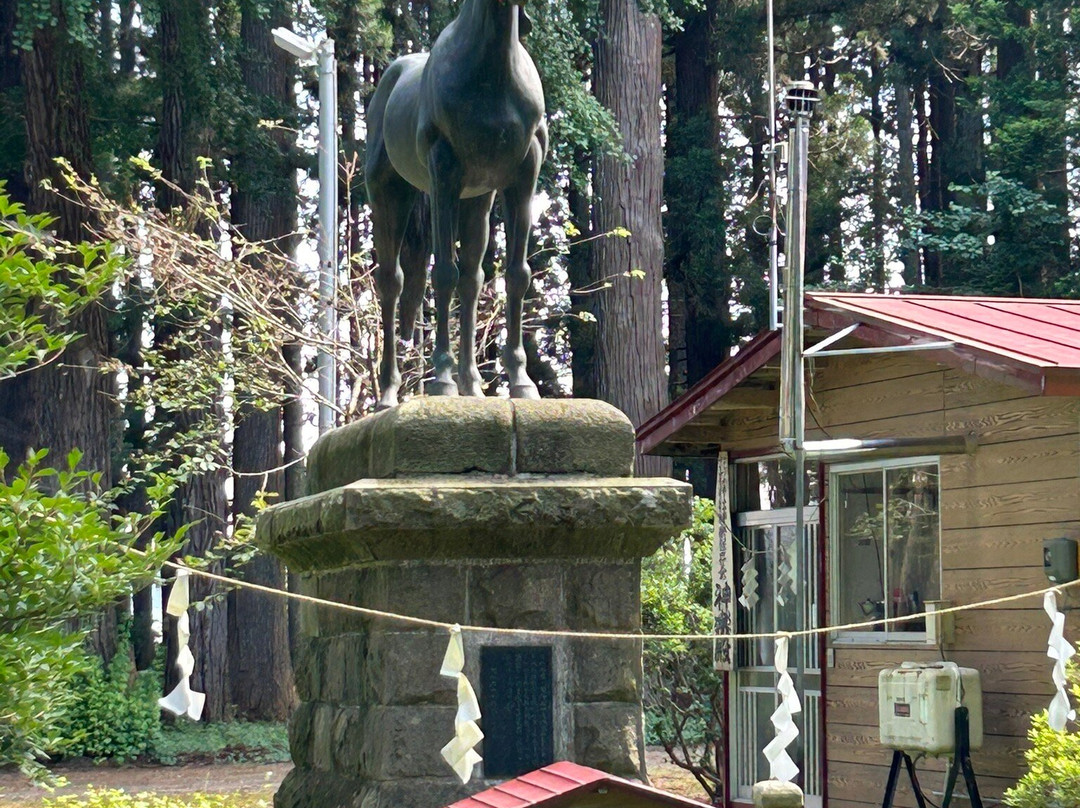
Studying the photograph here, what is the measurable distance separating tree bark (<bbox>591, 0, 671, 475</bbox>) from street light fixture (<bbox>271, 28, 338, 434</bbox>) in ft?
18.7

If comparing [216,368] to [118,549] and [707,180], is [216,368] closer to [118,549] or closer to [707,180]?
[118,549]

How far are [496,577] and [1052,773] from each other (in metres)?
4.04

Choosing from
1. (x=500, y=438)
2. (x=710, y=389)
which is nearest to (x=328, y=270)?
(x=710, y=389)

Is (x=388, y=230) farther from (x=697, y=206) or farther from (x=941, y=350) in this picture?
(x=697, y=206)

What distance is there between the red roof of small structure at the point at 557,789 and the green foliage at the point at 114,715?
1804cm

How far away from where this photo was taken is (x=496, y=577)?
21.5 ft

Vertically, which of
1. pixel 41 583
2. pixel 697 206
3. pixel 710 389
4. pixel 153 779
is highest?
pixel 697 206

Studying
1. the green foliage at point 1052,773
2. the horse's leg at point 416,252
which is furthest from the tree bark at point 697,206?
the horse's leg at point 416,252

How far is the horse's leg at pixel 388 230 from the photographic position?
7.92 metres

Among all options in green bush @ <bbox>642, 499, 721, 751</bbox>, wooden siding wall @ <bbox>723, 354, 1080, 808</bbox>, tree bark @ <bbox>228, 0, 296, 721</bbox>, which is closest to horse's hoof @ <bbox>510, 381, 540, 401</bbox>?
wooden siding wall @ <bbox>723, 354, 1080, 808</bbox>

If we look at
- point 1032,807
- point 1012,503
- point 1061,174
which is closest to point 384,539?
point 1032,807

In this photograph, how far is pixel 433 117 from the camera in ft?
22.8

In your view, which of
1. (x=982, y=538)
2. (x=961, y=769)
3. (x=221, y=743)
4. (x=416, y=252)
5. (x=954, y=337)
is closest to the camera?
(x=416, y=252)

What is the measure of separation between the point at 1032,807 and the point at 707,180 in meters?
20.3
